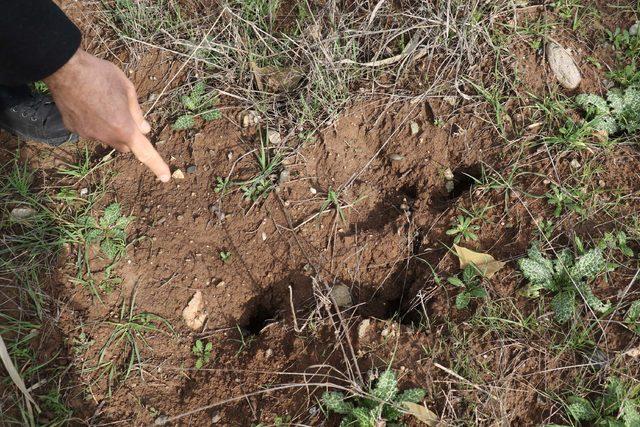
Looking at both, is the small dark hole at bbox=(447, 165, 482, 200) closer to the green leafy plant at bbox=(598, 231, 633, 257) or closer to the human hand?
the green leafy plant at bbox=(598, 231, 633, 257)

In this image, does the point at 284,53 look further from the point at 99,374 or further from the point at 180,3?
the point at 99,374

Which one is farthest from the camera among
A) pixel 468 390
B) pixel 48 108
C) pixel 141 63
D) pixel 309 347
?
pixel 141 63

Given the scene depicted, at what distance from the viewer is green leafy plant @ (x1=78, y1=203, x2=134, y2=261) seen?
2123 mm

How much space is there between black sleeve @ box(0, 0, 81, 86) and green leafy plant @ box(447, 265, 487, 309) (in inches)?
56.1

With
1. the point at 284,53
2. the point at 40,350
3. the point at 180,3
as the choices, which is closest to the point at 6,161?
the point at 40,350

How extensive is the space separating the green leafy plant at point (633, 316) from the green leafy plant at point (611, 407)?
0.19 metres

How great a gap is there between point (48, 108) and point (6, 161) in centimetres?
31

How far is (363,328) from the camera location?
6.13 ft

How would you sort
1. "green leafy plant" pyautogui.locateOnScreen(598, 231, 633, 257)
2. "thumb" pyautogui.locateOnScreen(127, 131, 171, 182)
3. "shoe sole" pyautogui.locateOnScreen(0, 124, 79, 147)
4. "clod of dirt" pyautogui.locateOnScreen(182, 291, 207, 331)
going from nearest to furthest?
"thumb" pyautogui.locateOnScreen(127, 131, 171, 182) < "green leafy plant" pyautogui.locateOnScreen(598, 231, 633, 257) < "clod of dirt" pyautogui.locateOnScreen(182, 291, 207, 331) < "shoe sole" pyautogui.locateOnScreen(0, 124, 79, 147)

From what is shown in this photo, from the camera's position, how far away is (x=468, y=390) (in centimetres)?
174

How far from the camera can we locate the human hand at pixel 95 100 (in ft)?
4.98

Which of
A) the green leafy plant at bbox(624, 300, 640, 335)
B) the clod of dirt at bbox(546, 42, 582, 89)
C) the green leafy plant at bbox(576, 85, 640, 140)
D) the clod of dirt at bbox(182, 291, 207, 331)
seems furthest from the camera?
the clod of dirt at bbox(546, 42, 582, 89)

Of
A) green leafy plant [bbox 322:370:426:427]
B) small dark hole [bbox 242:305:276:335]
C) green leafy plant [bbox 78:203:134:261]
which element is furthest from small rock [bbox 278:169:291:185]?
green leafy plant [bbox 322:370:426:427]

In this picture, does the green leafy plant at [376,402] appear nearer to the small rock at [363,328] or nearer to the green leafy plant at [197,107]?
the small rock at [363,328]
